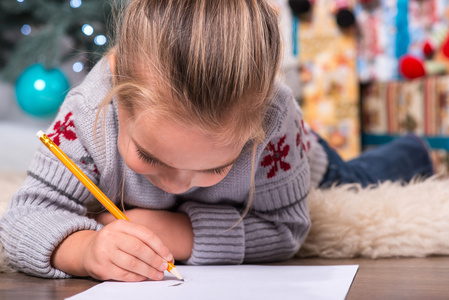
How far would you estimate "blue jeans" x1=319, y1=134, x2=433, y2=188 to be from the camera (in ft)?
3.87

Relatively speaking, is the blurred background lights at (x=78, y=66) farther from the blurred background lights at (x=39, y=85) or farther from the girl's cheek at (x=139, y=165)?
the girl's cheek at (x=139, y=165)

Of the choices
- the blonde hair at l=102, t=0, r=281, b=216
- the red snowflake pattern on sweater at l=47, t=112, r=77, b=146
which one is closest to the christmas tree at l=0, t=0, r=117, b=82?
the red snowflake pattern on sweater at l=47, t=112, r=77, b=146

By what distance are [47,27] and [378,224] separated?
1.37 m

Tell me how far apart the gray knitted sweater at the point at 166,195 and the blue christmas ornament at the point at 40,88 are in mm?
1083

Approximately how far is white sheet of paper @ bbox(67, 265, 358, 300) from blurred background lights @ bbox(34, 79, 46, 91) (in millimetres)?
1280

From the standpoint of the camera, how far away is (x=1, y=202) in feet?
2.74

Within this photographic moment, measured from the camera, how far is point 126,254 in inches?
23.0

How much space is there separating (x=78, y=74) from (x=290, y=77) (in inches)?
34.1

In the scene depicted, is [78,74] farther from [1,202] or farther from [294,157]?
[294,157]

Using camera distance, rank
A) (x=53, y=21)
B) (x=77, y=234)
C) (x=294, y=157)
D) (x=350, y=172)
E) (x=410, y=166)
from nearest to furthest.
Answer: (x=77, y=234), (x=294, y=157), (x=350, y=172), (x=410, y=166), (x=53, y=21)

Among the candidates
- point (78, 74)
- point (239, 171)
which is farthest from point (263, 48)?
point (78, 74)

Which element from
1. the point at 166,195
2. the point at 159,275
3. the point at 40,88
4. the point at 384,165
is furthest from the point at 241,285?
the point at 40,88

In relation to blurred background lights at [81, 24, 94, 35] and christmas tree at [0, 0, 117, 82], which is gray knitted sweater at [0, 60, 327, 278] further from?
christmas tree at [0, 0, 117, 82]

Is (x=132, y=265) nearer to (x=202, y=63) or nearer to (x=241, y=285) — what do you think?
(x=241, y=285)
